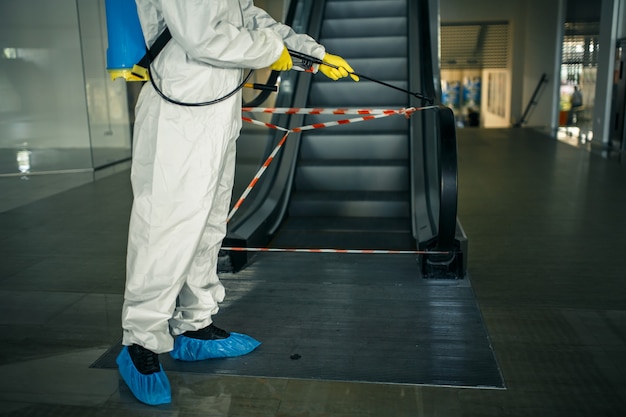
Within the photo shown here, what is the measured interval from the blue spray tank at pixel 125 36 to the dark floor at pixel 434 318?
4.04 ft

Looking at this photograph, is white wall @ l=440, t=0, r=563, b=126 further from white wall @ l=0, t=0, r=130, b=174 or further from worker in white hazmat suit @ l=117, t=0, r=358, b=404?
worker in white hazmat suit @ l=117, t=0, r=358, b=404

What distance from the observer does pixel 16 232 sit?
466 centimetres

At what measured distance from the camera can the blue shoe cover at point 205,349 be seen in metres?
2.48

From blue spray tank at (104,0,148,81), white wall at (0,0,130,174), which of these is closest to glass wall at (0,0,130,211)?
white wall at (0,0,130,174)

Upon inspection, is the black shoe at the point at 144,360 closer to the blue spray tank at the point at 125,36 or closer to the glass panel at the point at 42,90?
the blue spray tank at the point at 125,36

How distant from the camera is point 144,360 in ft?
7.23

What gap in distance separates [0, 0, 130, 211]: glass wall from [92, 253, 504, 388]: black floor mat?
174 inches

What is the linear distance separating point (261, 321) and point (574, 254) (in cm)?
224

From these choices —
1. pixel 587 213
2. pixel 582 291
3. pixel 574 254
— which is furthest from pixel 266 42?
pixel 587 213

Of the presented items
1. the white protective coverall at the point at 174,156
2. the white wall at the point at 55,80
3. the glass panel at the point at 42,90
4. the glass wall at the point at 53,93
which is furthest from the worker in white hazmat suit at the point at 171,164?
the glass panel at the point at 42,90

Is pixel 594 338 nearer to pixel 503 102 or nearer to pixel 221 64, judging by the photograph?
pixel 221 64

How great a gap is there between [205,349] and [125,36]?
4.23 ft

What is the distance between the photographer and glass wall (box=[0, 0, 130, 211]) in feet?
24.3

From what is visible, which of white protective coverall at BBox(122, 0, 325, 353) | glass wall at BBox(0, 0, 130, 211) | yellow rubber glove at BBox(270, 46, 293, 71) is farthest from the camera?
glass wall at BBox(0, 0, 130, 211)
